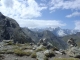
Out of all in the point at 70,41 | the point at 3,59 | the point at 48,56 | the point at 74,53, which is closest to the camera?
the point at 3,59

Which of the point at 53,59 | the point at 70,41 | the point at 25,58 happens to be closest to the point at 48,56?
the point at 53,59

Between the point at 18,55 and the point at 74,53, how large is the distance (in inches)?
420

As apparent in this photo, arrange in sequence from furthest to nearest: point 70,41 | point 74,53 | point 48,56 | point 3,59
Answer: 1. point 70,41
2. point 74,53
3. point 48,56
4. point 3,59

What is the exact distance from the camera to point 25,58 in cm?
2952

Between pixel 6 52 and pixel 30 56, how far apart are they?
5.76 metres

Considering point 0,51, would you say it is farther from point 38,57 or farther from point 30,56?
point 38,57

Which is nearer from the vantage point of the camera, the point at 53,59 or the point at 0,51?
the point at 53,59

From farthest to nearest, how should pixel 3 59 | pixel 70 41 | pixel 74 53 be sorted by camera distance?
pixel 70 41 → pixel 74 53 → pixel 3 59

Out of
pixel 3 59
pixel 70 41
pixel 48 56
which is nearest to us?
pixel 3 59

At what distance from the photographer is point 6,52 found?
33.9m

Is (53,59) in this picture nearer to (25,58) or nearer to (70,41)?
(25,58)

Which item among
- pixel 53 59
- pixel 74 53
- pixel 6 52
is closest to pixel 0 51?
pixel 6 52

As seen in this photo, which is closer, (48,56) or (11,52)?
(48,56)

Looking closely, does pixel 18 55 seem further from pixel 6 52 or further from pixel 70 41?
pixel 70 41
